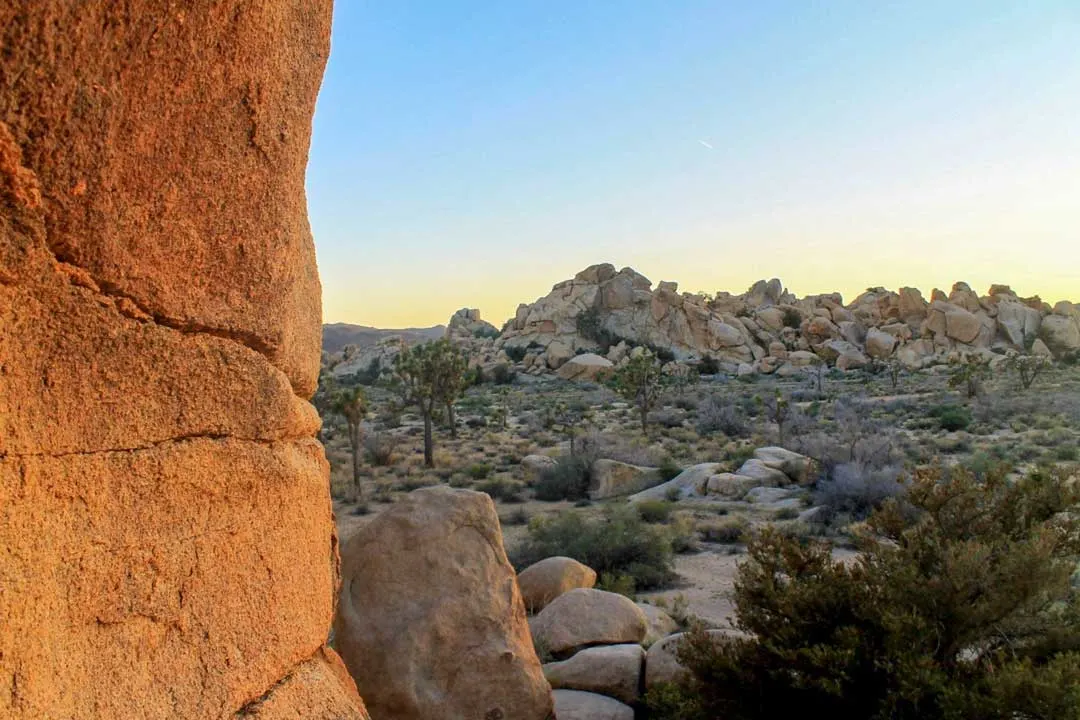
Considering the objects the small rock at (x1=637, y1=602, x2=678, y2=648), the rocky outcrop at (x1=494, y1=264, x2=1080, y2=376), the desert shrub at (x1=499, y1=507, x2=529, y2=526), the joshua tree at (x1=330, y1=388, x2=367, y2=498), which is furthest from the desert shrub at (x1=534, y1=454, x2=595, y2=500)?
the rocky outcrop at (x1=494, y1=264, x2=1080, y2=376)

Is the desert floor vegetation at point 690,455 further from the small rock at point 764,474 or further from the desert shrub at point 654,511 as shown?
the small rock at point 764,474

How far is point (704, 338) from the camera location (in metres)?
60.5

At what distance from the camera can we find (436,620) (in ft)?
14.6

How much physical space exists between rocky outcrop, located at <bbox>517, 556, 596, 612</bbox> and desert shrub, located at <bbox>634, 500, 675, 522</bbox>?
578 centimetres

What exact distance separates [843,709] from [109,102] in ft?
14.1

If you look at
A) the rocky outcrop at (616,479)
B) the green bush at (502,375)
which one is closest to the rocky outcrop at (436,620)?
the rocky outcrop at (616,479)

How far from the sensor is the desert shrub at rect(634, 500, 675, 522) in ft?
47.2

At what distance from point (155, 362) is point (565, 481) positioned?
51.9 feet

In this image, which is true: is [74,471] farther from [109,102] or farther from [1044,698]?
[1044,698]

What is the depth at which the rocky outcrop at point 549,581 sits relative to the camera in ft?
27.3

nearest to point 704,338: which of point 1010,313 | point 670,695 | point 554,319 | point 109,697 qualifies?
point 554,319

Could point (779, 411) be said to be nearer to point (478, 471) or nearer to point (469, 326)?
point (478, 471)

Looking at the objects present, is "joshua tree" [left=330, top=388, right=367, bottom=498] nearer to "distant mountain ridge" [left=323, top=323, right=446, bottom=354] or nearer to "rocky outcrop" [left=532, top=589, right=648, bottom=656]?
"rocky outcrop" [left=532, top=589, right=648, bottom=656]

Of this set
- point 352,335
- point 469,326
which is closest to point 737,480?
point 469,326
